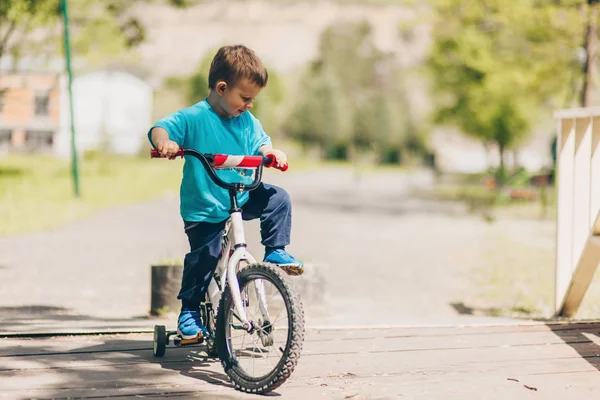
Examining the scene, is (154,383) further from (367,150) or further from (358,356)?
(367,150)

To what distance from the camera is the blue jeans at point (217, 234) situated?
14.6 ft

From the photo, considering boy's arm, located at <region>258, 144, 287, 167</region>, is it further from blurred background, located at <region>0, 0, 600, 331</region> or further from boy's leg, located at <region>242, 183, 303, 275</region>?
blurred background, located at <region>0, 0, 600, 331</region>

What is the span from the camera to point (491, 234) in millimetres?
18625

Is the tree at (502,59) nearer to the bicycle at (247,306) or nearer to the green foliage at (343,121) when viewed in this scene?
the bicycle at (247,306)

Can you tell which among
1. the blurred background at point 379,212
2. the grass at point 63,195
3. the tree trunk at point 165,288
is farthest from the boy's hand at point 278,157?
the grass at point 63,195

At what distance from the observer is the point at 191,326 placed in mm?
4598

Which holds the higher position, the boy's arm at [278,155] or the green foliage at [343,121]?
the boy's arm at [278,155]

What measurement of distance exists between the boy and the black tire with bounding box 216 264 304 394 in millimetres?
264

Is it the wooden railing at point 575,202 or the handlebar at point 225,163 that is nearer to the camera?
the handlebar at point 225,163

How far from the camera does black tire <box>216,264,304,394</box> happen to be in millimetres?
3910

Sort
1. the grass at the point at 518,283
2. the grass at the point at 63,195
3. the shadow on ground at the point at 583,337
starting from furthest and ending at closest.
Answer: the grass at the point at 63,195 < the grass at the point at 518,283 < the shadow on ground at the point at 583,337

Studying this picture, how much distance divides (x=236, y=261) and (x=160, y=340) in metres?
0.81

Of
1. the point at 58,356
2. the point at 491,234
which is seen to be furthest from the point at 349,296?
the point at 491,234

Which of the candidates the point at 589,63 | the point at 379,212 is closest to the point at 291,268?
the point at 589,63
